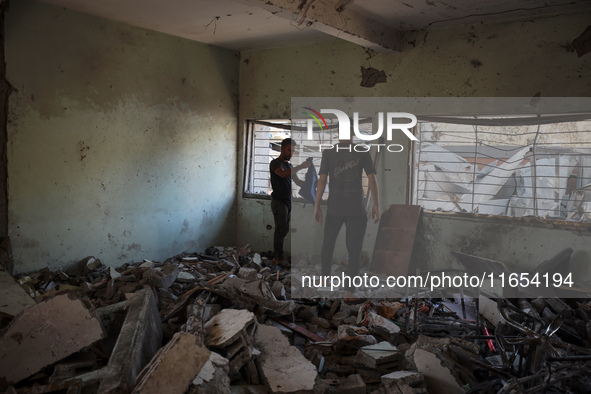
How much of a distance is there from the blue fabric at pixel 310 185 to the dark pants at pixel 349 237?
816 mm

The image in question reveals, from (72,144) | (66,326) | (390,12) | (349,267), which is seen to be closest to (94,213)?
(72,144)

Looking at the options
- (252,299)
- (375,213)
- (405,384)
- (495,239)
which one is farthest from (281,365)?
(495,239)

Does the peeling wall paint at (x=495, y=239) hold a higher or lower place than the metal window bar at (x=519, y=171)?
lower

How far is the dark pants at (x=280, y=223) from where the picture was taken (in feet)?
18.2

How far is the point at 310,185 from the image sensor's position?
527 centimetres

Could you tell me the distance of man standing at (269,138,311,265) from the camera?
17.8 ft

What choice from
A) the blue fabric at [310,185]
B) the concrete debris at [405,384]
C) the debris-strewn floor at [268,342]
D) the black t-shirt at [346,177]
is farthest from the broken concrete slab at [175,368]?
the blue fabric at [310,185]

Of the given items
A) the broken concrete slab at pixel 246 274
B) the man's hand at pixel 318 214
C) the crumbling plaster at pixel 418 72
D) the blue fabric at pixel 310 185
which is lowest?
the broken concrete slab at pixel 246 274

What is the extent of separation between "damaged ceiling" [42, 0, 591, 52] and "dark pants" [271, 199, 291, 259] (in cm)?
209

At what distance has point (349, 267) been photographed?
4633 mm

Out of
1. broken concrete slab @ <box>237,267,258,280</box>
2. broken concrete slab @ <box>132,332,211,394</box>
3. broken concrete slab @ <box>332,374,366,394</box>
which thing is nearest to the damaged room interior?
broken concrete slab @ <box>332,374,366,394</box>

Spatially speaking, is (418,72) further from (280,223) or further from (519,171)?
(280,223)

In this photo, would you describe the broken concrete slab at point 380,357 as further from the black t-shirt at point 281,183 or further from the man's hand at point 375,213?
the black t-shirt at point 281,183

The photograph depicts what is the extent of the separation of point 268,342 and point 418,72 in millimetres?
3301
